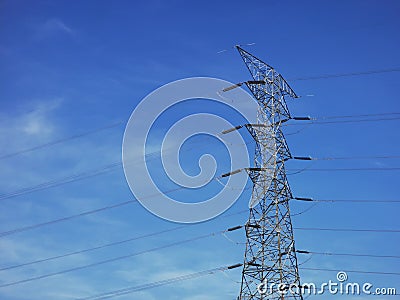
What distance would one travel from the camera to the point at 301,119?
38031 mm

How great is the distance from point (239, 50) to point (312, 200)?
40.2 ft

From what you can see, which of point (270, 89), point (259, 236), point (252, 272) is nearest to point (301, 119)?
point (270, 89)

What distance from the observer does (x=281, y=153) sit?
115 ft

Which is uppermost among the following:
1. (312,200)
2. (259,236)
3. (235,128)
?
(235,128)

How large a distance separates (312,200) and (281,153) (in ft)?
13.5

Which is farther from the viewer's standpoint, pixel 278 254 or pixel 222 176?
pixel 222 176

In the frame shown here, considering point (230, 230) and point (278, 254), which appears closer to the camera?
point (278, 254)

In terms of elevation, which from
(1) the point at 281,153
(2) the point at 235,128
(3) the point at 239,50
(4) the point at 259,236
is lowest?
(4) the point at 259,236

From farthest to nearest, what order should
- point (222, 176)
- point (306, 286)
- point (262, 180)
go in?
point (222, 176)
point (262, 180)
point (306, 286)

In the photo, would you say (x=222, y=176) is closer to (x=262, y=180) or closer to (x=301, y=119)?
(x=262, y=180)

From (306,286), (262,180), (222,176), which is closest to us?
(306,286)

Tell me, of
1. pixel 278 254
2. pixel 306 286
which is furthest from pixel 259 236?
pixel 306 286

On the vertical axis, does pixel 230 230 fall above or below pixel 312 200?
below

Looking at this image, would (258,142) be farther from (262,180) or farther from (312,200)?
(312,200)
